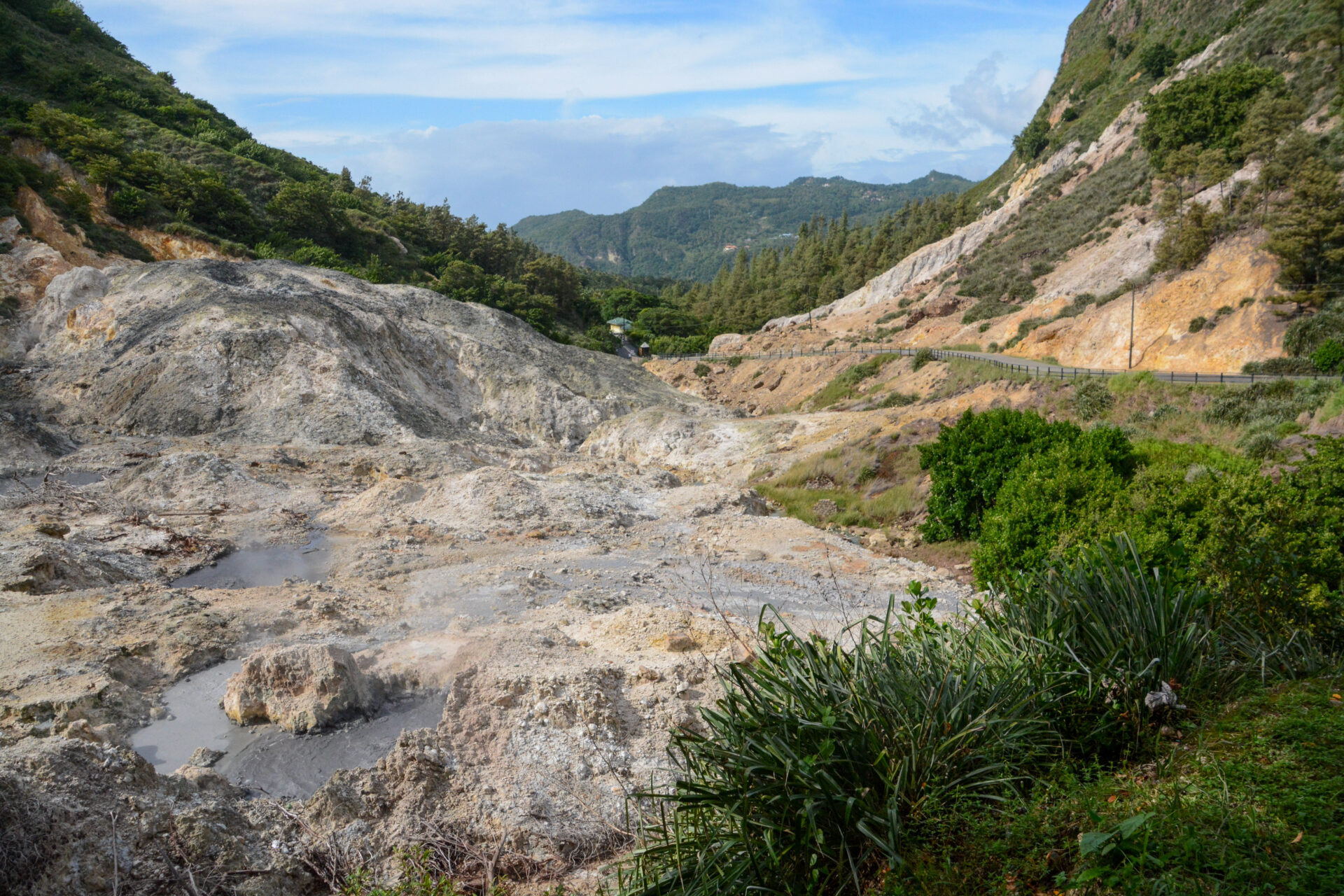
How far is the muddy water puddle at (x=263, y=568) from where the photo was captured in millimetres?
14781

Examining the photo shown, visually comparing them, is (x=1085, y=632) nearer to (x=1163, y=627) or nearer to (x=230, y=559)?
(x=1163, y=627)

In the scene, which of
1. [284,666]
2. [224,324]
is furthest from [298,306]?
[284,666]

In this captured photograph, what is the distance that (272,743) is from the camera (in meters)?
8.48

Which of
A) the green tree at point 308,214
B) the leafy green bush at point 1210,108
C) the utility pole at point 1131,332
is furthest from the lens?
the green tree at point 308,214

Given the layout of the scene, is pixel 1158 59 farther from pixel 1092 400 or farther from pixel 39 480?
pixel 39 480

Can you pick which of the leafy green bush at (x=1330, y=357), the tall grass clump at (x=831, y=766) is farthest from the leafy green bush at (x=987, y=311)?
the tall grass clump at (x=831, y=766)

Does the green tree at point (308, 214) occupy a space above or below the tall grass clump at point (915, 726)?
above

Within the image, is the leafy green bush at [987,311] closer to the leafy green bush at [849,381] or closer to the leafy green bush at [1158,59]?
the leafy green bush at [849,381]

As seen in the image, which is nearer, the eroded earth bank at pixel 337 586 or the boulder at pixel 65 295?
the eroded earth bank at pixel 337 586

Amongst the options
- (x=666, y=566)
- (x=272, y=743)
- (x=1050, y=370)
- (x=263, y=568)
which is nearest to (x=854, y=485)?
(x=666, y=566)

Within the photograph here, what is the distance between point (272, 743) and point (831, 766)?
23.7 ft

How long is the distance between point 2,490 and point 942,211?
84800 mm

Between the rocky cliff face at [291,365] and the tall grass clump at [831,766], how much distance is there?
2402cm

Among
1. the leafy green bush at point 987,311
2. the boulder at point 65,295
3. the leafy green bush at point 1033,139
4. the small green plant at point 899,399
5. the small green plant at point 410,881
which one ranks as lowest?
the small green plant at point 410,881
